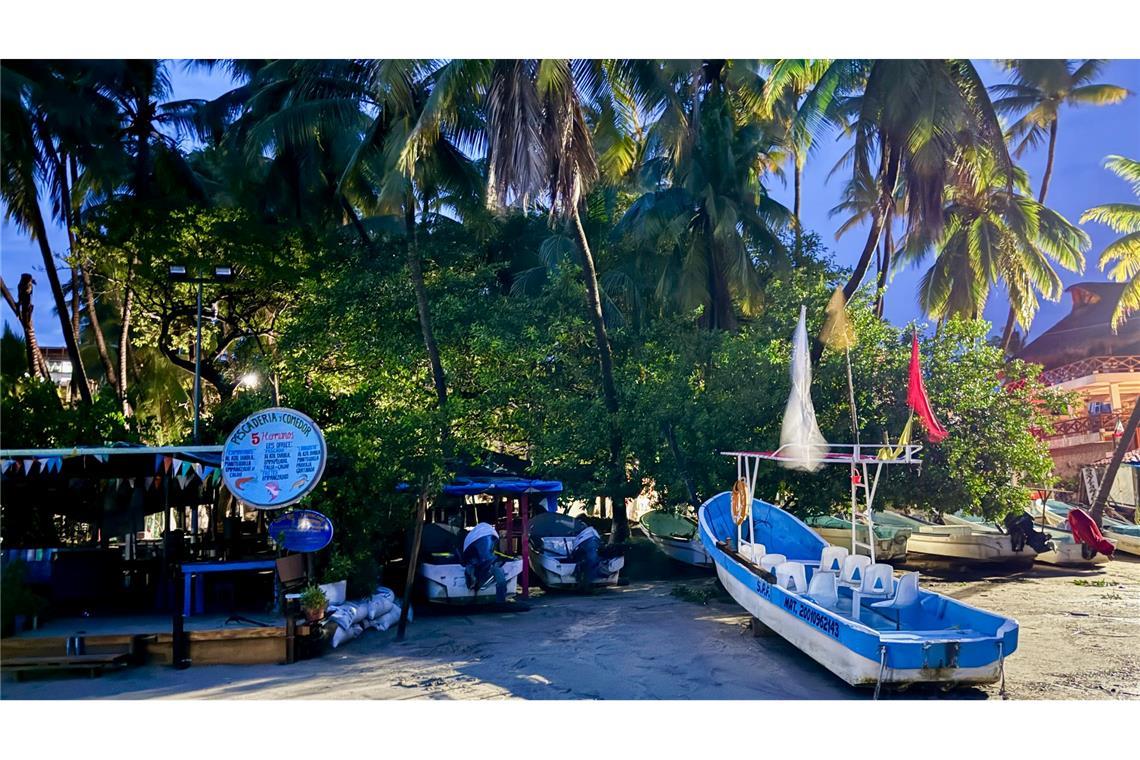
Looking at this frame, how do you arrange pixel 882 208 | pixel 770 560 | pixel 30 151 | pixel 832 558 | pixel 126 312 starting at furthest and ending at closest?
pixel 126 312 < pixel 882 208 < pixel 30 151 < pixel 832 558 < pixel 770 560

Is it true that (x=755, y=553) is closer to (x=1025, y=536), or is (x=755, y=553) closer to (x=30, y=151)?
(x=1025, y=536)

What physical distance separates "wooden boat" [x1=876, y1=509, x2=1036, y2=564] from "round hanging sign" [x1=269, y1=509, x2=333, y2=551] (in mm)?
12912

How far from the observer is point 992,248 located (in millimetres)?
21203

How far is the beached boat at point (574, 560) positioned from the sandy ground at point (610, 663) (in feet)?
4.69

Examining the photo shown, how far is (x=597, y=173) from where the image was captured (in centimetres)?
1555

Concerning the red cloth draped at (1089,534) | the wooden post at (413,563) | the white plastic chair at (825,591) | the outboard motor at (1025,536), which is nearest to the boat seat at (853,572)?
the white plastic chair at (825,591)

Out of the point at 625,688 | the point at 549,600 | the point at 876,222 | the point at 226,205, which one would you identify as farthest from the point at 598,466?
the point at 226,205

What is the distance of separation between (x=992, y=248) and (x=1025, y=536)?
291 inches

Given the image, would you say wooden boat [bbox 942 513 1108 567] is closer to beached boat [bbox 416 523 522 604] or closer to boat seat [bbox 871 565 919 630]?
boat seat [bbox 871 565 919 630]

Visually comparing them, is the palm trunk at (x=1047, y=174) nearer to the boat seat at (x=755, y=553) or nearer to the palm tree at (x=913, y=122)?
the palm tree at (x=913, y=122)

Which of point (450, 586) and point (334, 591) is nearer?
point (334, 591)

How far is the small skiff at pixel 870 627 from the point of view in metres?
8.12

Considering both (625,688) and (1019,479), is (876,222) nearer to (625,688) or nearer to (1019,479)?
(1019,479)

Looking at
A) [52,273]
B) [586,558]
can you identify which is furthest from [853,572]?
[52,273]
